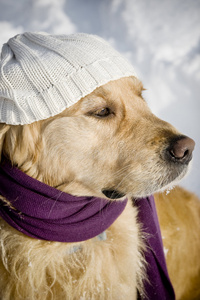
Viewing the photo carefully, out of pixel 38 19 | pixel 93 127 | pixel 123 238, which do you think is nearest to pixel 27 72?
pixel 93 127

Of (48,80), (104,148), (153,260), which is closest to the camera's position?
(48,80)

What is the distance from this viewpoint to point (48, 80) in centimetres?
149

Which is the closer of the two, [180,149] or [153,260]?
[180,149]

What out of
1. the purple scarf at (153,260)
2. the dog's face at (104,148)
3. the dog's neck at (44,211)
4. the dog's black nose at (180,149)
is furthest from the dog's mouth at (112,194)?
the purple scarf at (153,260)

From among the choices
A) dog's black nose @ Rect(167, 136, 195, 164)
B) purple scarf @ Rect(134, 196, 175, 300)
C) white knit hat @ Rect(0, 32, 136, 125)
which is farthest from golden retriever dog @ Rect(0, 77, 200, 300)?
purple scarf @ Rect(134, 196, 175, 300)

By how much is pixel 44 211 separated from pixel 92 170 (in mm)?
441

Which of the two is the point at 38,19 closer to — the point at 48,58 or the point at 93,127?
the point at 48,58

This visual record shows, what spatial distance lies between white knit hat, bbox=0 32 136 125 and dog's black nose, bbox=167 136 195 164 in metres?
0.57

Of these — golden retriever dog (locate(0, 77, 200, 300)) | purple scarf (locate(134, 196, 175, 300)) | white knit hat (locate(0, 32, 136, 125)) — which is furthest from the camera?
purple scarf (locate(134, 196, 175, 300))

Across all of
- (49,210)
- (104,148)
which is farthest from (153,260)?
(104,148)

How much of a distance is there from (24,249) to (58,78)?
120 centimetres

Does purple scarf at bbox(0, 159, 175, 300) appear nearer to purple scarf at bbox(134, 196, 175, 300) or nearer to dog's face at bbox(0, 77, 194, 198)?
dog's face at bbox(0, 77, 194, 198)

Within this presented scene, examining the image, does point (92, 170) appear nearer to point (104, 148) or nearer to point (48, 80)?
point (104, 148)

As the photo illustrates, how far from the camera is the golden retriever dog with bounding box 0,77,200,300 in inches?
62.5
